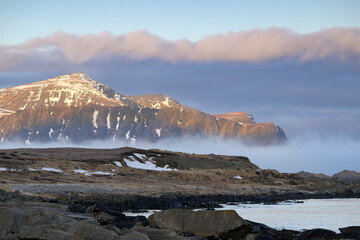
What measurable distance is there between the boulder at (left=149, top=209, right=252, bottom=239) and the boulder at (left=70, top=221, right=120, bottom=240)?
732 cm

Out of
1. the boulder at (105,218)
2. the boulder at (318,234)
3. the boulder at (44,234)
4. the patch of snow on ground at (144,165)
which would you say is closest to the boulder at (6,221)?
the boulder at (44,234)

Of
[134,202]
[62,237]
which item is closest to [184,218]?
→ [62,237]

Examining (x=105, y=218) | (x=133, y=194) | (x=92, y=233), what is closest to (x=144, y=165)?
(x=133, y=194)

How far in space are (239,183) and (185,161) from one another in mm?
22766

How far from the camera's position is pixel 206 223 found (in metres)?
25.7

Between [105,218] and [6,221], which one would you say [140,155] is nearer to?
[105,218]

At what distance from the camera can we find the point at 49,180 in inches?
2867

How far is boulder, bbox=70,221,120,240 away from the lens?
18797 mm

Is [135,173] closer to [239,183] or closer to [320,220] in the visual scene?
[239,183]

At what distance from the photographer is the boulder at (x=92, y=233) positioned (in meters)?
18.8

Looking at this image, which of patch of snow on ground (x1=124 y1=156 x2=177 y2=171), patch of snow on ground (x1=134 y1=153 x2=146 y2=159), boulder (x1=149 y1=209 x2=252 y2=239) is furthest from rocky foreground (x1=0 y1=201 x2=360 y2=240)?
patch of snow on ground (x1=134 y1=153 x2=146 y2=159)

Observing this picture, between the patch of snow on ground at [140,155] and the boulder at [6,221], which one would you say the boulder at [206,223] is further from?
the patch of snow on ground at [140,155]

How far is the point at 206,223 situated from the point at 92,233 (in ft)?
26.5

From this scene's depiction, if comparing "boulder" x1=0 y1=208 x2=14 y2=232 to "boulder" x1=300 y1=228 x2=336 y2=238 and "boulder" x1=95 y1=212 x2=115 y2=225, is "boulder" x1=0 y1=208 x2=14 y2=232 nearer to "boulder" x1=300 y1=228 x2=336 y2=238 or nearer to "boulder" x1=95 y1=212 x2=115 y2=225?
"boulder" x1=95 y1=212 x2=115 y2=225
